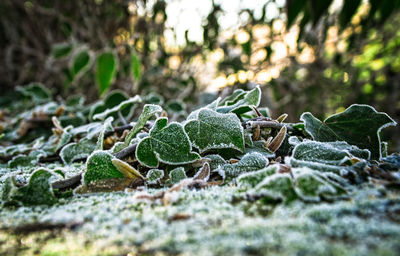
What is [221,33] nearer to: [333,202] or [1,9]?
[1,9]

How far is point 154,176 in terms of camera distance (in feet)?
1.49

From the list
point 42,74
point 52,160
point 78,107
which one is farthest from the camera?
point 42,74

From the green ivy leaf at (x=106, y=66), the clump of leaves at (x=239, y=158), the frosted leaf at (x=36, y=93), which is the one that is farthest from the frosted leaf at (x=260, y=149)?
the frosted leaf at (x=36, y=93)

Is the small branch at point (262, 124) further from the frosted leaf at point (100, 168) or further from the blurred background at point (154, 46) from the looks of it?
the blurred background at point (154, 46)

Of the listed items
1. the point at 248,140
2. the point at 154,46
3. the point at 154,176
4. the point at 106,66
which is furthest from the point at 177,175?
the point at 154,46

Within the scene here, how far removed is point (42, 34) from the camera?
2.17m

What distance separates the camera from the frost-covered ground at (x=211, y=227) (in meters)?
0.23

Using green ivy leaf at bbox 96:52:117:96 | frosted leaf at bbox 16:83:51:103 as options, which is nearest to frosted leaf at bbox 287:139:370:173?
green ivy leaf at bbox 96:52:117:96

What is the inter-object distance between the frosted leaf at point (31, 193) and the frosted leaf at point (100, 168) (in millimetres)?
56

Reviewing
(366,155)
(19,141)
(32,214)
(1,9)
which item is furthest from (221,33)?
(32,214)

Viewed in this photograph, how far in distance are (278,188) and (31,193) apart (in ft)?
1.03

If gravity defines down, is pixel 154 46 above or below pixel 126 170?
above

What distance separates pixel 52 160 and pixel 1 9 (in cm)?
181

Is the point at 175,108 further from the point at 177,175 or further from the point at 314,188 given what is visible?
the point at 314,188
